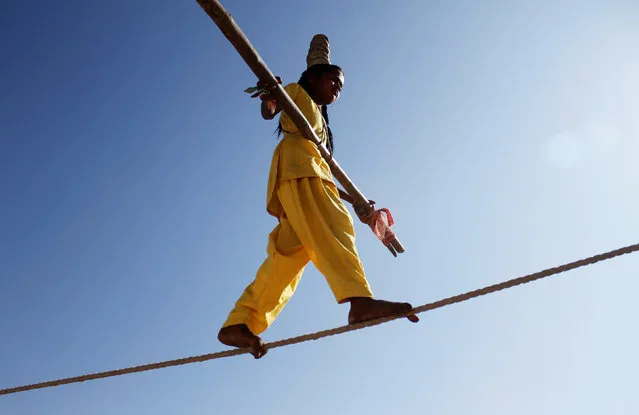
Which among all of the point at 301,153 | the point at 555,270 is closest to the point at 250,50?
the point at 301,153

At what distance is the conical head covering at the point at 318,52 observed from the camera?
11.0 feet

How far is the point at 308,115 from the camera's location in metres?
2.99

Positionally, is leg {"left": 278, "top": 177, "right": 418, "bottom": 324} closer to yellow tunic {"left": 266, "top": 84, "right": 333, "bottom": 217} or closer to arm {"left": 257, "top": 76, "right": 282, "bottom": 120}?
yellow tunic {"left": 266, "top": 84, "right": 333, "bottom": 217}

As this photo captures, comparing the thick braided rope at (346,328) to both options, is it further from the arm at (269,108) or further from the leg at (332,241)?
the arm at (269,108)

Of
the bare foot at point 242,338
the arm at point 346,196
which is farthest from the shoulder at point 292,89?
the bare foot at point 242,338

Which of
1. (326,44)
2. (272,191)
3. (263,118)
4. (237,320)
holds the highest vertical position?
(326,44)

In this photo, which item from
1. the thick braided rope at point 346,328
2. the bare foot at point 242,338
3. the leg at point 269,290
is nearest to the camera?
the thick braided rope at point 346,328

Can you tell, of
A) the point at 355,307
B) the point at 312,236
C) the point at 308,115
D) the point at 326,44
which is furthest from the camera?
the point at 326,44

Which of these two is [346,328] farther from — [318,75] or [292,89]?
[318,75]

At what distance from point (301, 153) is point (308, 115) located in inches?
13.1

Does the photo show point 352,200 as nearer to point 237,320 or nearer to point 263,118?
point 263,118

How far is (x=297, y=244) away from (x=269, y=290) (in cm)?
26

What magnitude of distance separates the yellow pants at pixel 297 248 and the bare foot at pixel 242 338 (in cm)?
3

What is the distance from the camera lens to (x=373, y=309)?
2178mm
